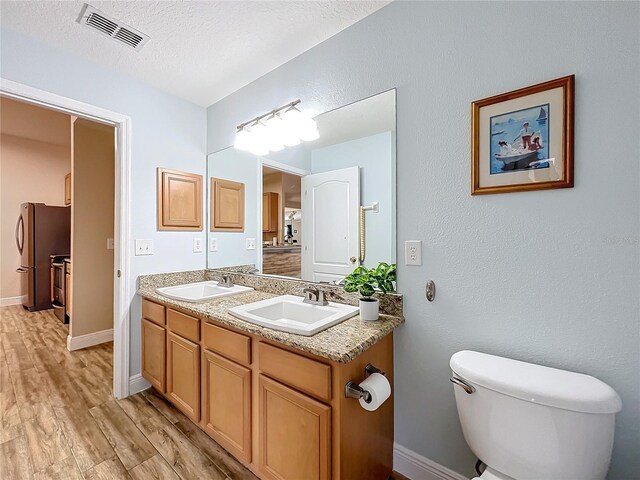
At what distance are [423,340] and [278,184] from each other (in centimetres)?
140

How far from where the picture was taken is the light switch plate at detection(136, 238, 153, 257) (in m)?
2.17

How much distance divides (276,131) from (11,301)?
557 cm

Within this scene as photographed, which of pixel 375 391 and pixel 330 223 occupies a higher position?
pixel 330 223

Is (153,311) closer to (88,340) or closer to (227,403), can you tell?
(227,403)

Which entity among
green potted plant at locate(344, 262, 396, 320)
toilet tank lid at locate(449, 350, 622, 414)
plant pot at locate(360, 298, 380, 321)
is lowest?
toilet tank lid at locate(449, 350, 622, 414)

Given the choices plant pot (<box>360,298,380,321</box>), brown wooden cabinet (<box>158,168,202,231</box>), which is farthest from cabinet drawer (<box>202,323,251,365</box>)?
brown wooden cabinet (<box>158,168,202,231</box>)

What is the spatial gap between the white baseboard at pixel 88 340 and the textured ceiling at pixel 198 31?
8.68 feet

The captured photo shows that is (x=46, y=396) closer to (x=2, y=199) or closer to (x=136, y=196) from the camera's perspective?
(x=136, y=196)

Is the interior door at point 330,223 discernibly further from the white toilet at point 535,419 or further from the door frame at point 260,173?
the white toilet at point 535,419

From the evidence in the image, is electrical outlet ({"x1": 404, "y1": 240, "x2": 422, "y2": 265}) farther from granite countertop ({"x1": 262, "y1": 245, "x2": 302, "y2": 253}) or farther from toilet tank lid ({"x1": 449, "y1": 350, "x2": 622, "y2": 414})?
granite countertop ({"x1": 262, "y1": 245, "x2": 302, "y2": 253})

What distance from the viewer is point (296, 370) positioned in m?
1.17

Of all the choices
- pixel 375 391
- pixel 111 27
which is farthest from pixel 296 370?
pixel 111 27

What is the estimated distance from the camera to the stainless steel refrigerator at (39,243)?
165 inches

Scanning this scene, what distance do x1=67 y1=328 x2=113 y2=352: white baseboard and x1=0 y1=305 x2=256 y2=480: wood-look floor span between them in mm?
303
